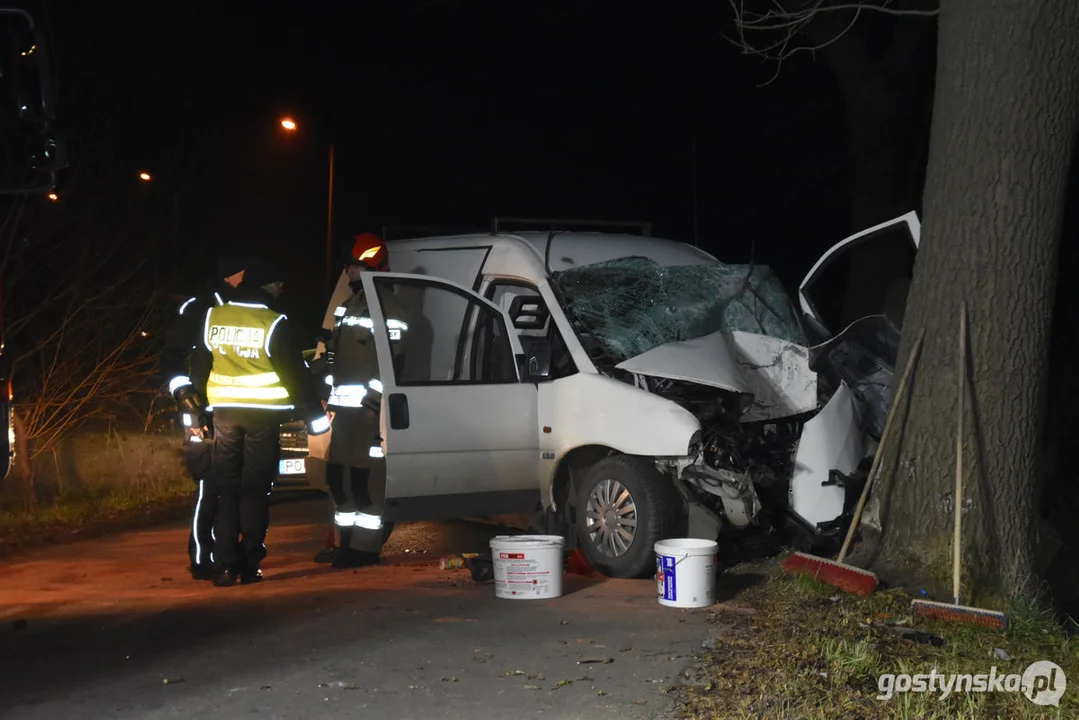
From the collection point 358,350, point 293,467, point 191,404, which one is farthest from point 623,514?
point 293,467

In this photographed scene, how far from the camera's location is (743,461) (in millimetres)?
7832

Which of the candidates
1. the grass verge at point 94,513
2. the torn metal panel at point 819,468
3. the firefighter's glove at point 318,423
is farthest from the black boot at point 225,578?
the torn metal panel at point 819,468

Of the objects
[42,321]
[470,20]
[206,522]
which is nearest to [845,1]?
[42,321]

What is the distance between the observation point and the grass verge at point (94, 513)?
10.1 m

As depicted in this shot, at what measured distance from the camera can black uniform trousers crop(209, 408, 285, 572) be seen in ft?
25.1

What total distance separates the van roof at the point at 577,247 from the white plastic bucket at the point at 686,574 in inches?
100

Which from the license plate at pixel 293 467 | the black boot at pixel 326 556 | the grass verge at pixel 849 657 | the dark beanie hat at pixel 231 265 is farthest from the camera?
the license plate at pixel 293 467

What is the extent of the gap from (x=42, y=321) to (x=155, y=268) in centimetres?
132

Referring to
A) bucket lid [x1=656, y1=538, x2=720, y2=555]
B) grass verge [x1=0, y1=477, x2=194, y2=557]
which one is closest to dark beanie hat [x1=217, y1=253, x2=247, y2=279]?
grass verge [x1=0, y1=477, x2=194, y2=557]

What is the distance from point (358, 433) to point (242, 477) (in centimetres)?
83

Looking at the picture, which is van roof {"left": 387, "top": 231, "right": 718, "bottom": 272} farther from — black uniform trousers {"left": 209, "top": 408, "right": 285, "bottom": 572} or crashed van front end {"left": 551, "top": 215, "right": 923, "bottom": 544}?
black uniform trousers {"left": 209, "top": 408, "right": 285, "bottom": 572}

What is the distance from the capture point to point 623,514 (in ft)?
25.3

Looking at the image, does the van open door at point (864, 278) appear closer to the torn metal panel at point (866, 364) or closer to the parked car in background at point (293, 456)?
the torn metal panel at point (866, 364)

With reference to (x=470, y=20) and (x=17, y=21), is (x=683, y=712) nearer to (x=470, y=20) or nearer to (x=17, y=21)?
(x=17, y=21)
